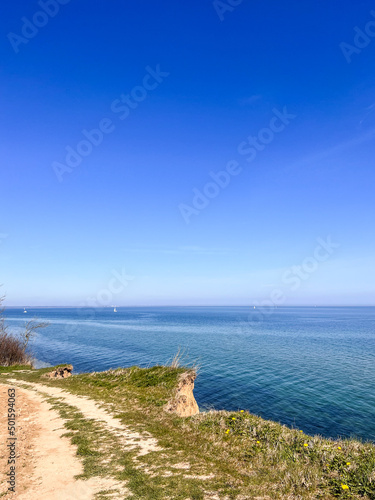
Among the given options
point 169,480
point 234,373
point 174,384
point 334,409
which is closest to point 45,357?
point 234,373

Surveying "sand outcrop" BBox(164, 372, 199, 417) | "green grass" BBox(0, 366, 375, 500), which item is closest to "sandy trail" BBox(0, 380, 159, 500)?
"green grass" BBox(0, 366, 375, 500)

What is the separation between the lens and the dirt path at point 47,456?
8.04m

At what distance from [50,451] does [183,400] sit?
27.4 ft

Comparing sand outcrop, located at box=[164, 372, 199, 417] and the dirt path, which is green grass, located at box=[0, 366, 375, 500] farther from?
sand outcrop, located at box=[164, 372, 199, 417]

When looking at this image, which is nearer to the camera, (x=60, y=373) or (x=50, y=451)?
(x=50, y=451)

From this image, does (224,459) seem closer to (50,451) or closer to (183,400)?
→ (50,451)

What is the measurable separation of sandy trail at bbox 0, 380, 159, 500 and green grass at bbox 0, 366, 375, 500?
402 mm

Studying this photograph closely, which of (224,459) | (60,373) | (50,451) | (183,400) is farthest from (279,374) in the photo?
(50,451)

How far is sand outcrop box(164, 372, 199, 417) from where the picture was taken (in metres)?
16.1

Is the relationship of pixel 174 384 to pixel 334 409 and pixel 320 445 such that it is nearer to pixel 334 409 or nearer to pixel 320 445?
pixel 320 445

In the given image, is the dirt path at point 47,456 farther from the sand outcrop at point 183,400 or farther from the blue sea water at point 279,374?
the blue sea water at point 279,374

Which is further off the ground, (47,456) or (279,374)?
(47,456)

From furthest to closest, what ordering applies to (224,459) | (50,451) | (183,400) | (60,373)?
(60,373)
(183,400)
(50,451)
(224,459)

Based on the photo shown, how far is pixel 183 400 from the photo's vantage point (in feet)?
56.1
